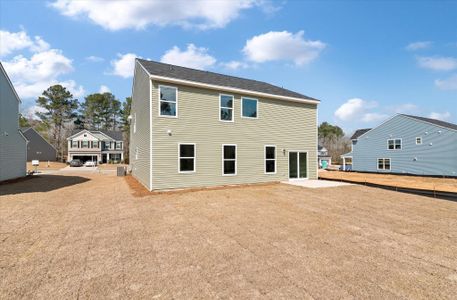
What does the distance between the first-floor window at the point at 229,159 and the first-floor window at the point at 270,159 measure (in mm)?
2365

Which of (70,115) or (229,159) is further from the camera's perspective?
(70,115)

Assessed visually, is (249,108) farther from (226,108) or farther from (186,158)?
(186,158)

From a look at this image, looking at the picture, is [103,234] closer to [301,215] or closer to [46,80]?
[301,215]

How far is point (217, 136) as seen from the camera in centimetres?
1288

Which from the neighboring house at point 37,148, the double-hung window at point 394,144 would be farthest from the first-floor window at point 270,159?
the neighboring house at point 37,148

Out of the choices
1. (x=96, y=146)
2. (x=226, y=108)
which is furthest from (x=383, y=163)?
(x=96, y=146)

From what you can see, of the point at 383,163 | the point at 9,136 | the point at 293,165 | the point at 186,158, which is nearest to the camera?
the point at 186,158

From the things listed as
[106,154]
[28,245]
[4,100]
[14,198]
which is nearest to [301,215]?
[28,245]

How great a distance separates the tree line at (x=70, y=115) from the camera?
152ft

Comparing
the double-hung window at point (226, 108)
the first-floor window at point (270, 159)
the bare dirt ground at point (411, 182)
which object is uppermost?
the double-hung window at point (226, 108)

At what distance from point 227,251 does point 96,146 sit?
160ft

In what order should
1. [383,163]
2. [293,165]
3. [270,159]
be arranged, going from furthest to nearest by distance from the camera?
[383,163], [293,165], [270,159]

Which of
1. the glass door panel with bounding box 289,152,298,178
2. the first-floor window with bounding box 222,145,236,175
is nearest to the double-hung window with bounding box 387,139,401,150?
the glass door panel with bounding box 289,152,298,178

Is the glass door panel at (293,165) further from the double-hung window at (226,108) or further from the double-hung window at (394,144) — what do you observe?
the double-hung window at (394,144)
